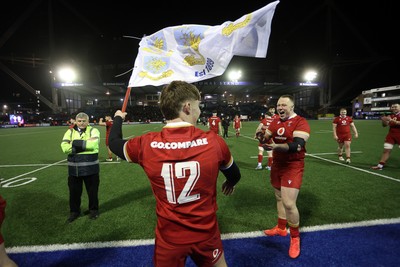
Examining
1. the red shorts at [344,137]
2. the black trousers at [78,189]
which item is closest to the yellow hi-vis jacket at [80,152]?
the black trousers at [78,189]

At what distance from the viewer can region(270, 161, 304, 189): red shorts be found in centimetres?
327

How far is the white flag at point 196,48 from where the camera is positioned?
276 centimetres

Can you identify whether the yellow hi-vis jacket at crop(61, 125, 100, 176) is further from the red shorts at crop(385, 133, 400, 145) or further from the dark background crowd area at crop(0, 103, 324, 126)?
the dark background crowd area at crop(0, 103, 324, 126)

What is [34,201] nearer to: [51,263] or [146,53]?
[51,263]

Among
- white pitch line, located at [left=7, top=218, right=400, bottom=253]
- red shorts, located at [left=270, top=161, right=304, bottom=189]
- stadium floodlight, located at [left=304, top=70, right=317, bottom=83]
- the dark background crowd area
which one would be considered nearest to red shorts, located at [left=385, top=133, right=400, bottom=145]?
white pitch line, located at [left=7, top=218, right=400, bottom=253]

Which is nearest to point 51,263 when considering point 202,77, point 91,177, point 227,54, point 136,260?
point 136,260

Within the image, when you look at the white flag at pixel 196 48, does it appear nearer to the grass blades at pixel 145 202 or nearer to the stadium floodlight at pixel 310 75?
the grass blades at pixel 145 202

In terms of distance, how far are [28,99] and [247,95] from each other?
69507 millimetres

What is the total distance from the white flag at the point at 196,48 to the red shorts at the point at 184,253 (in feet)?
6.14

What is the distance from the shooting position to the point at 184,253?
64.1 inches

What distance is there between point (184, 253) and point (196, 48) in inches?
96.2

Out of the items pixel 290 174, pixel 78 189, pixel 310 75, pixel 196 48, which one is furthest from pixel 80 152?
pixel 310 75

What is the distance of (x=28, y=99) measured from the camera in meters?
68.8

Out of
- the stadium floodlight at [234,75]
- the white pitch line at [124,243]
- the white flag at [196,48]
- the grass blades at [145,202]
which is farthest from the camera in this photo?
the stadium floodlight at [234,75]
